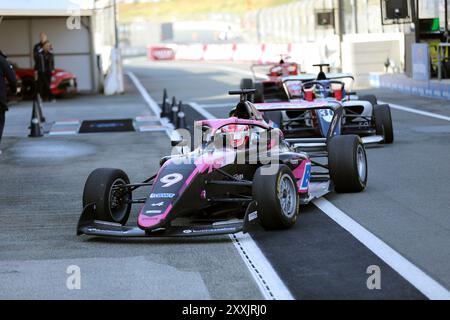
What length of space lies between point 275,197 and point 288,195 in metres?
0.56

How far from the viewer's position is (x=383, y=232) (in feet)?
28.3

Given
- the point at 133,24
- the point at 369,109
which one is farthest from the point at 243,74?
the point at 133,24

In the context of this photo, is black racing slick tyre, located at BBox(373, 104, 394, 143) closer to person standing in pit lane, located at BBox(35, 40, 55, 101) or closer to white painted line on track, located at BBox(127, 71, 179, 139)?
white painted line on track, located at BBox(127, 71, 179, 139)

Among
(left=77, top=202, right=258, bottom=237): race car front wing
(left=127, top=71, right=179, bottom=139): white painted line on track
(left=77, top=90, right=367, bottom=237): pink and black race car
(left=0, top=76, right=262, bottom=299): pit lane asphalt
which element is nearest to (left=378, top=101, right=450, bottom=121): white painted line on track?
(left=127, top=71, right=179, bottom=139): white painted line on track

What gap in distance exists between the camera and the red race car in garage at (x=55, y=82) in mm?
30250

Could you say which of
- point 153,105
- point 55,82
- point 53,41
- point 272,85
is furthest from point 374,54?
point 55,82

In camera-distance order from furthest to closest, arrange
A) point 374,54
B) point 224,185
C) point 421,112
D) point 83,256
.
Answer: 1. point 374,54
2. point 421,112
3. point 224,185
4. point 83,256

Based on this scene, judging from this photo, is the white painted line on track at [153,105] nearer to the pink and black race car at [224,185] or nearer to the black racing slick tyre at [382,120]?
the pink and black race car at [224,185]

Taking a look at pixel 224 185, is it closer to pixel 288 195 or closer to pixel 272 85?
pixel 288 195

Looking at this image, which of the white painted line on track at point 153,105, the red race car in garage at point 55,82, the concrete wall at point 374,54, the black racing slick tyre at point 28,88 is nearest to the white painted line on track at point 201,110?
the white painted line on track at point 153,105

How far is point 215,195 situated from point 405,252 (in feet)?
7.00

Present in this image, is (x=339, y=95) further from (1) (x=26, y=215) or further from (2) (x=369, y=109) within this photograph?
(1) (x=26, y=215)

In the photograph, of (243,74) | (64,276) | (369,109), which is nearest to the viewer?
(64,276)
